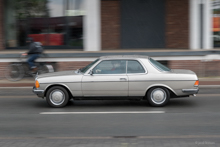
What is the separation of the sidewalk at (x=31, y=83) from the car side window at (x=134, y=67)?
4.33m

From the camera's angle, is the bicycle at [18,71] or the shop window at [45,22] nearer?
the bicycle at [18,71]

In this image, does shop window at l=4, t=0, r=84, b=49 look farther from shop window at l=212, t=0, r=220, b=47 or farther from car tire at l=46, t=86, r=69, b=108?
car tire at l=46, t=86, r=69, b=108

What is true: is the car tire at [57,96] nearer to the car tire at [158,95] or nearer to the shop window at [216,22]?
the car tire at [158,95]

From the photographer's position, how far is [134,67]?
28.5ft

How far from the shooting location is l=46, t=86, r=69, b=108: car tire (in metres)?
8.68

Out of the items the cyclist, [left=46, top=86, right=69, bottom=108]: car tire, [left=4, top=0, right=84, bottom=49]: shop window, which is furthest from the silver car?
[left=4, top=0, right=84, bottom=49]: shop window

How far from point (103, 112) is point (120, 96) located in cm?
65

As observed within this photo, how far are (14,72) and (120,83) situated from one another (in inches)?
256

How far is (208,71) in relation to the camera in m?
13.9

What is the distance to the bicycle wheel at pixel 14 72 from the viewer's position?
1355 centimetres

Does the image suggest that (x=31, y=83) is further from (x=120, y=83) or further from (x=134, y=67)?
(x=134, y=67)

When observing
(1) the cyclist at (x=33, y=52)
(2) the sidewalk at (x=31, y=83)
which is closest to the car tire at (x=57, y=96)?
(2) the sidewalk at (x=31, y=83)

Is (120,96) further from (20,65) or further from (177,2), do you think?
(177,2)

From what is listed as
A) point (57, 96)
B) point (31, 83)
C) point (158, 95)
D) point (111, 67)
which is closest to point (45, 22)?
point (31, 83)
